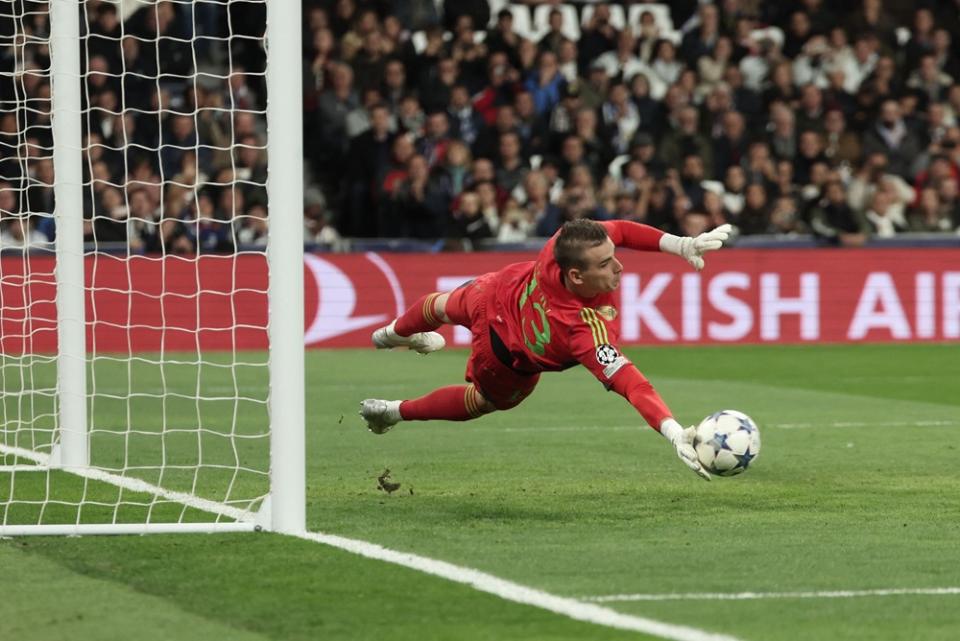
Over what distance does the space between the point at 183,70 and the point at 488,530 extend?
41.1 ft

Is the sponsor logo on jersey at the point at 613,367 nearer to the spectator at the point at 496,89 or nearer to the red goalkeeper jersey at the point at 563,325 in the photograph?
the red goalkeeper jersey at the point at 563,325

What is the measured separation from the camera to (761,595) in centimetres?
574

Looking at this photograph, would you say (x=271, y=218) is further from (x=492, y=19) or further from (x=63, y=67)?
(x=492, y=19)

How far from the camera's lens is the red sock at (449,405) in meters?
8.38

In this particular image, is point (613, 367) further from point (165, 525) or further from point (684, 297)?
point (684, 297)

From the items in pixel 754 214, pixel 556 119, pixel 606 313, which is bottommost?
pixel 606 313

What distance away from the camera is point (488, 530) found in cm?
719

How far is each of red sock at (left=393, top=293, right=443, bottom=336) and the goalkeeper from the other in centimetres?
1

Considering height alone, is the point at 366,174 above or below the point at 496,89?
below

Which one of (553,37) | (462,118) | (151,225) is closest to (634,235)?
(151,225)

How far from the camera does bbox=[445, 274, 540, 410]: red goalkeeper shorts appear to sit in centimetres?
804

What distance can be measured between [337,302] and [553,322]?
426 inches

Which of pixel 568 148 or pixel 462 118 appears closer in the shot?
pixel 568 148

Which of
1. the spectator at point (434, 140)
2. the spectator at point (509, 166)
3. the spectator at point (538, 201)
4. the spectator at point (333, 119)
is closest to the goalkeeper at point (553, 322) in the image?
the spectator at point (538, 201)
